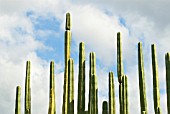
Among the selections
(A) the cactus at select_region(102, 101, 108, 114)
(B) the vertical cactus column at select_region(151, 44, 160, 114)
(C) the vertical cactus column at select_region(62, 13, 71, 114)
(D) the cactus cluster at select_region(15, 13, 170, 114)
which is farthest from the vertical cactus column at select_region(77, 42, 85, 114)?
(B) the vertical cactus column at select_region(151, 44, 160, 114)

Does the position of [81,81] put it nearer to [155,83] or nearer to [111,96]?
[111,96]

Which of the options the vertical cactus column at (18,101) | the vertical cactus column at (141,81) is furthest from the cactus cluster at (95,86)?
the vertical cactus column at (18,101)

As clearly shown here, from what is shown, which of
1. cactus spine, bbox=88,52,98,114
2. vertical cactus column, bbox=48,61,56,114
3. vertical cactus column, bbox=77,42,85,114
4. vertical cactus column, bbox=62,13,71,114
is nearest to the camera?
cactus spine, bbox=88,52,98,114

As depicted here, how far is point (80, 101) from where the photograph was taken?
48.4ft

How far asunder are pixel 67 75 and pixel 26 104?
2.83 m

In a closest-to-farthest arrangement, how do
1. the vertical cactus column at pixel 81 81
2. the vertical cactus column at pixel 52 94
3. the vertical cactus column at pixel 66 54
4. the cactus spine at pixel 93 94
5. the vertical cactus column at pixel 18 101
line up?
the cactus spine at pixel 93 94 < the vertical cactus column at pixel 81 81 < the vertical cactus column at pixel 66 54 < the vertical cactus column at pixel 52 94 < the vertical cactus column at pixel 18 101

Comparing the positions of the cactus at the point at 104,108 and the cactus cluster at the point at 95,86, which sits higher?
the cactus cluster at the point at 95,86

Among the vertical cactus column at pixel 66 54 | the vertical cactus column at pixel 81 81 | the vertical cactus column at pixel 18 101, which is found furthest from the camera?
the vertical cactus column at pixel 18 101

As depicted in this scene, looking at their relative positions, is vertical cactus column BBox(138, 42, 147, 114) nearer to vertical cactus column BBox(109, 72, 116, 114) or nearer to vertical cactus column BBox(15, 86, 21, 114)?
vertical cactus column BBox(109, 72, 116, 114)

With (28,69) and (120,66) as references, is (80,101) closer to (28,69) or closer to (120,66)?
(120,66)

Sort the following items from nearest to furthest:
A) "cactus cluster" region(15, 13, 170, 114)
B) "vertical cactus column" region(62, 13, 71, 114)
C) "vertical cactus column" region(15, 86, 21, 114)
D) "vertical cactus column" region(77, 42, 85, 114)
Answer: "cactus cluster" region(15, 13, 170, 114) < "vertical cactus column" region(77, 42, 85, 114) < "vertical cactus column" region(62, 13, 71, 114) < "vertical cactus column" region(15, 86, 21, 114)

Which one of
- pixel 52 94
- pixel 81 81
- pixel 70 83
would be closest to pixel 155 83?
pixel 81 81

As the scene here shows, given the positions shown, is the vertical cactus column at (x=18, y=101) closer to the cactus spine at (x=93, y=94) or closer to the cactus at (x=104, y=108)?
the cactus spine at (x=93, y=94)

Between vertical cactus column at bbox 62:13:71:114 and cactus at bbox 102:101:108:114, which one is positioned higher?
vertical cactus column at bbox 62:13:71:114
